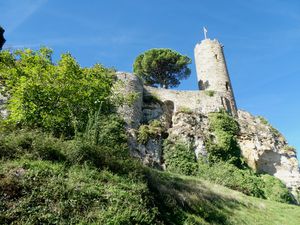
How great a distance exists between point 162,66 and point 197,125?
460 inches

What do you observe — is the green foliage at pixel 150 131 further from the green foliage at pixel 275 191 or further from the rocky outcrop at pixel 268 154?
the green foliage at pixel 275 191

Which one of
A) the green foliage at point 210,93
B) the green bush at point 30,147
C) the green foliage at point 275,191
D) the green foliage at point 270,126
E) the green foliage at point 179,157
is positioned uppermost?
the green foliage at point 210,93

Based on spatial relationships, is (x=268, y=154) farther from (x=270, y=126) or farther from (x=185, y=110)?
(x=185, y=110)

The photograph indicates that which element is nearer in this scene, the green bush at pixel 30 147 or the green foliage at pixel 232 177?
the green bush at pixel 30 147

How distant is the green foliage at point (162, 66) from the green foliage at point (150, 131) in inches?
470

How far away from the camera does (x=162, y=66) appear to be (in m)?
35.5

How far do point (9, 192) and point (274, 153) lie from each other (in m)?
22.6

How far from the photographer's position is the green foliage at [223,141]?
77.5 feet

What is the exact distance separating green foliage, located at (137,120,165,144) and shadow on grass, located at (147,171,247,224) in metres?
8.01

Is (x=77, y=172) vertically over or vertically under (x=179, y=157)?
under

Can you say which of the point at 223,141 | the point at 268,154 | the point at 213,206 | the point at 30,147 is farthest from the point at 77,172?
the point at 268,154

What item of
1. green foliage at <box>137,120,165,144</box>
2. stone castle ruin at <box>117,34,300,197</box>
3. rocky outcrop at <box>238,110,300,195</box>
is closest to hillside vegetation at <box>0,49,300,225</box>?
green foliage at <box>137,120,165,144</box>

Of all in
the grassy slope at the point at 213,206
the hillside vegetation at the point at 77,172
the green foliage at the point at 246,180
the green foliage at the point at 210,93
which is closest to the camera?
the hillside vegetation at the point at 77,172

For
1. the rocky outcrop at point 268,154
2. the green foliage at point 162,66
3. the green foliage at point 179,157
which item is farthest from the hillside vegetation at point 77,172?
the green foliage at point 162,66
